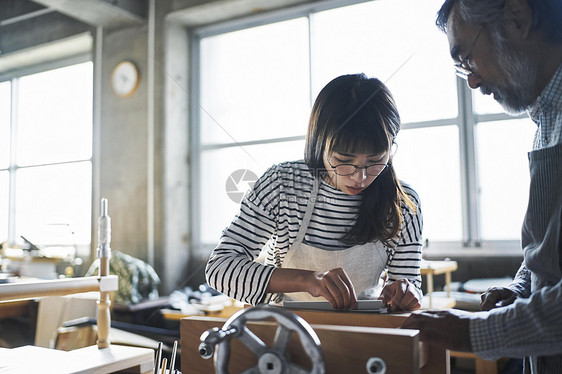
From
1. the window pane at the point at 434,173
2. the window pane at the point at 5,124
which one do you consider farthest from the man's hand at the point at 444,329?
the window pane at the point at 5,124

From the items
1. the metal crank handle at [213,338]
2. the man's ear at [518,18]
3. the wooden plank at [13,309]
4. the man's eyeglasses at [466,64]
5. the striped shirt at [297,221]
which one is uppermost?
the man's ear at [518,18]

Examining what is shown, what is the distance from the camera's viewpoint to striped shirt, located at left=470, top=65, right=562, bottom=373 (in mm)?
655

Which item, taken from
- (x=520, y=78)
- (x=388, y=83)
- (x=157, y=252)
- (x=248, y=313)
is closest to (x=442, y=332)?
(x=248, y=313)

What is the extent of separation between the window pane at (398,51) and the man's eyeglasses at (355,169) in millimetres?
135

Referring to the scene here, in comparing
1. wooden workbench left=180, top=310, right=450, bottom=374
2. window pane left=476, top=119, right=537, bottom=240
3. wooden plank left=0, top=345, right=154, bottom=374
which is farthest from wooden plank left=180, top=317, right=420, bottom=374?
window pane left=476, top=119, right=537, bottom=240

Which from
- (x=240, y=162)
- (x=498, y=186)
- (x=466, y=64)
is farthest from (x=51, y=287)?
(x=498, y=186)

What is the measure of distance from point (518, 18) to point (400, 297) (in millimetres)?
509

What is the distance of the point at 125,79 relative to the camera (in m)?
1.95

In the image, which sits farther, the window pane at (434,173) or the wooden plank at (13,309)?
the wooden plank at (13,309)

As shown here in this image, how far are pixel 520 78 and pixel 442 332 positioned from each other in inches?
17.7

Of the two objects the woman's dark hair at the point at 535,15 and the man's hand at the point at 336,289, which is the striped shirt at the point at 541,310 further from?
the man's hand at the point at 336,289

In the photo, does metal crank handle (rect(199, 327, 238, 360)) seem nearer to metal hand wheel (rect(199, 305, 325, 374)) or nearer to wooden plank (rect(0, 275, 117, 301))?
metal hand wheel (rect(199, 305, 325, 374))

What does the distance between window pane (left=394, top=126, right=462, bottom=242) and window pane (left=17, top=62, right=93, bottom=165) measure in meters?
1.11

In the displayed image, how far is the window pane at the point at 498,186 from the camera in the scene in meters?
2.98
